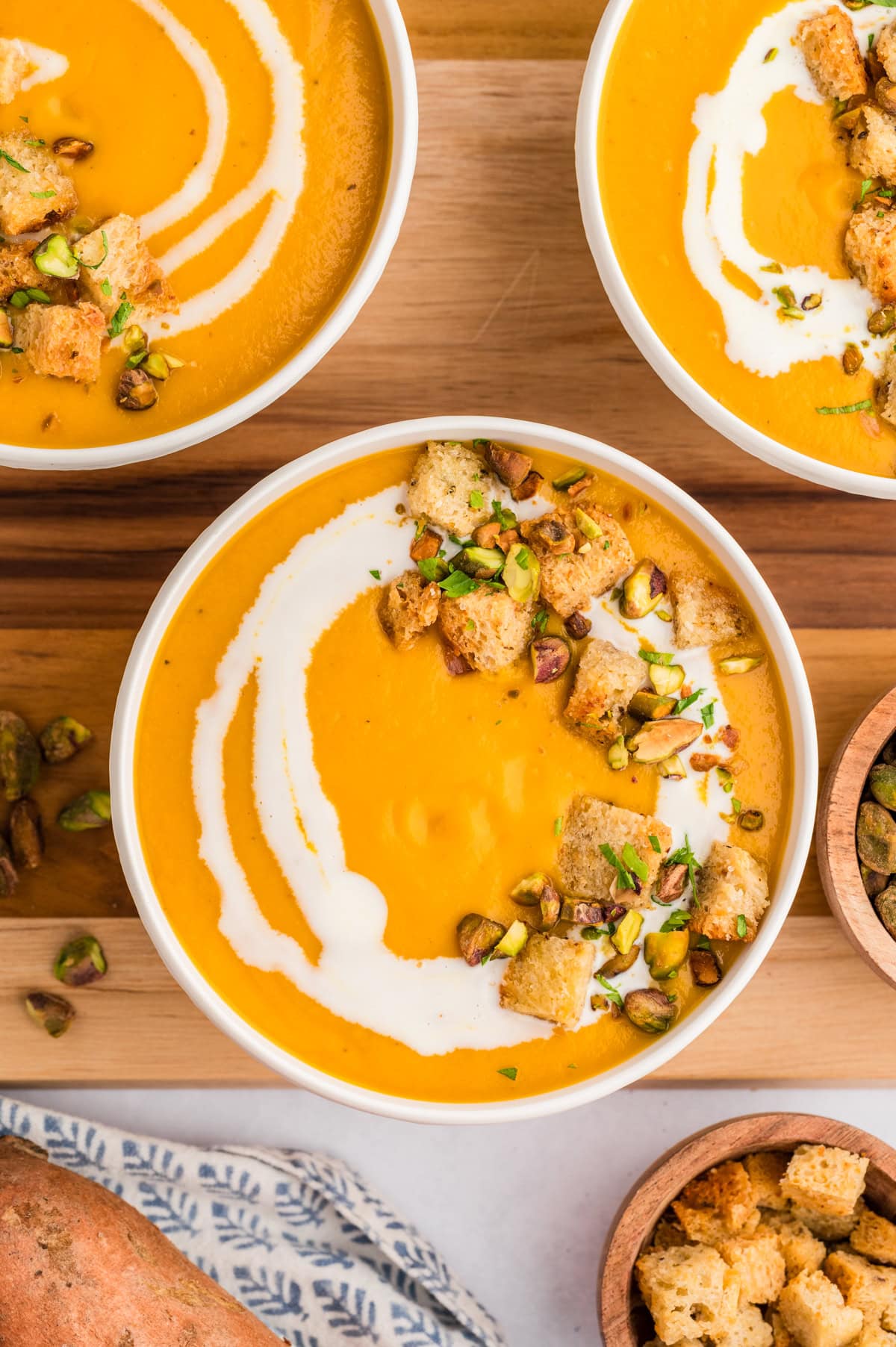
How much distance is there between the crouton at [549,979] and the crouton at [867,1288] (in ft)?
3.09

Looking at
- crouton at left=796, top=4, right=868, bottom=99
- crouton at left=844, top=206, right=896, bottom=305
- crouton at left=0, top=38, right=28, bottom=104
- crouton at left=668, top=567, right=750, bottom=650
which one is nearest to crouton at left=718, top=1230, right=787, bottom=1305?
crouton at left=668, top=567, right=750, bottom=650

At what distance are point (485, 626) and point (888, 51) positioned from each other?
1.11 m

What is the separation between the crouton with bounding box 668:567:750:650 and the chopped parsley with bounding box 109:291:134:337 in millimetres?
964

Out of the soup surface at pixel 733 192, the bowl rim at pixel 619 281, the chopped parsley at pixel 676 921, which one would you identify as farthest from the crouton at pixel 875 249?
the chopped parsley at pixel 676 921

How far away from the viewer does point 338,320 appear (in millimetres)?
1876

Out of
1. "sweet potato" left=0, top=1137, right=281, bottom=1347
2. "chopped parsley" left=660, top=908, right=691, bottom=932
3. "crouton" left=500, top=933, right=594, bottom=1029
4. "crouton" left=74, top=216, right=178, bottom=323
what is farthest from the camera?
"sweet potato" left=0, top=1137, right=281, bottom=1347

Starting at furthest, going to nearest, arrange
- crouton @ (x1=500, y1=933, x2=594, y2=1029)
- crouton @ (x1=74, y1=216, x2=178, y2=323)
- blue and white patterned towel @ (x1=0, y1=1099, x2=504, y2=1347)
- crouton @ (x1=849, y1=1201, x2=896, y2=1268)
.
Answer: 1. blue and white patterned towel @ (x1=0, y1=1099, x2=504, y2=1347)
2. crouton @ (x1=849, y1=1201, x2=896, y2=1268)
3. crouton @ (x1=500, y1=933, x2=594, y2=1029)
4. crouton @ (x1=74, y1=216, x2=178, y2=323)

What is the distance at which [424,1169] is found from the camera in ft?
8.55

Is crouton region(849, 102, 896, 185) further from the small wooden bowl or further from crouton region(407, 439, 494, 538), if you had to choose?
the small wooden bowl

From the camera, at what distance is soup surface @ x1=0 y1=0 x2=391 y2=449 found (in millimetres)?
1852

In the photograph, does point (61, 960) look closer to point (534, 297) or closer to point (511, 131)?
point (534, 297)

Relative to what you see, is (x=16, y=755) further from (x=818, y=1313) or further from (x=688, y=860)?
(x=818, y=1313)

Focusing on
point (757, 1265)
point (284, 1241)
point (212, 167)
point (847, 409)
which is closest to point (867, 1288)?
point (757, 1265)

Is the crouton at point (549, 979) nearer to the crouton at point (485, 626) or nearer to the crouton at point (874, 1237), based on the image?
the crouton at point (485, 626)
